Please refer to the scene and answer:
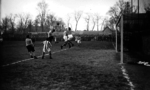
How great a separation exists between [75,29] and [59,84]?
88.4 metres

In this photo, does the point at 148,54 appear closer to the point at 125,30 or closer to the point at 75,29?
the point at 125,30

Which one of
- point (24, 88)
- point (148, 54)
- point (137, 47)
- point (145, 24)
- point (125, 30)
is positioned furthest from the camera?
point (125, 30)

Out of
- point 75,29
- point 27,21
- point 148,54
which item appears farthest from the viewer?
point 75,29

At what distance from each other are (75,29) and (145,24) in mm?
82596

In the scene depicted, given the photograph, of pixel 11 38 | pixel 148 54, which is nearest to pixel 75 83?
pixel 148 54

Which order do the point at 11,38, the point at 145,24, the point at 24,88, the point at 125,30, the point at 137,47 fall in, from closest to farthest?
the point at 24,88
the point at 145,24
the point at 137,47
the point at 125,30
the point at 11,38

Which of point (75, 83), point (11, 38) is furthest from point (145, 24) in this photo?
point (11, 38)

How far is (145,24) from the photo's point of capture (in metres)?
9.84

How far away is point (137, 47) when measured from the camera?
→ 38.5 ft

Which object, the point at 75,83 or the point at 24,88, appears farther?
the point at 75,83

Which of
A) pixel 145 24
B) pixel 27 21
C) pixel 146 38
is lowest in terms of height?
pixel 146 38

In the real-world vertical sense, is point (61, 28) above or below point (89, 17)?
below

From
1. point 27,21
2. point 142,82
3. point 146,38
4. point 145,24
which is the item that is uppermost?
point 27,21

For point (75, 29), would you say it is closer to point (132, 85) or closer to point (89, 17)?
point (89, 17)
